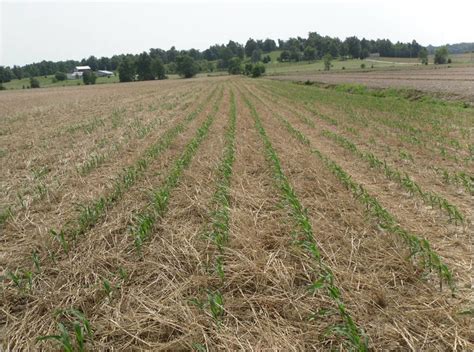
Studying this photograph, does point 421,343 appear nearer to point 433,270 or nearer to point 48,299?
point 433,270

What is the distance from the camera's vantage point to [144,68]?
128 metres

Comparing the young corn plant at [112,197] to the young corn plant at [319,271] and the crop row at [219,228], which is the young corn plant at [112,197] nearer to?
the crop row at [219,228]

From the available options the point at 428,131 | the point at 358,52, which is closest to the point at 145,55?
the point at 358,52

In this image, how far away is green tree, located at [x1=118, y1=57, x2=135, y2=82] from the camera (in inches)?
4872

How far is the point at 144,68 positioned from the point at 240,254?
136876 millimetres

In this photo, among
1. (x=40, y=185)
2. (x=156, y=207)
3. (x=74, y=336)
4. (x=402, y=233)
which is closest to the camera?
(x=74, y=336)

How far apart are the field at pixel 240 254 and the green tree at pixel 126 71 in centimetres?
12677

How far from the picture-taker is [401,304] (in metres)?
3.26

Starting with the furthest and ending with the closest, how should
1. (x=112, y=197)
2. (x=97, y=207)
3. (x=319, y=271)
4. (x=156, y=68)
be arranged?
1. (x=156, y=68)
2. (x=112, y=197)
3. (x=97, y=207)
4. (x=319, y=271)

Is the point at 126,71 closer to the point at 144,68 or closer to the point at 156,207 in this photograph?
the point at 144,68

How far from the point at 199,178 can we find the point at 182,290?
13.0 feet

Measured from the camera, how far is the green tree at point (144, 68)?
128 m

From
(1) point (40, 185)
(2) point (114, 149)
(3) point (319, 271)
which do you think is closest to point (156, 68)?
(2) point (114, 149)

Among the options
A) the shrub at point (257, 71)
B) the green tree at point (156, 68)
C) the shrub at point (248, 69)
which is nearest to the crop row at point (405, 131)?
the shrub at point (257, 71)
